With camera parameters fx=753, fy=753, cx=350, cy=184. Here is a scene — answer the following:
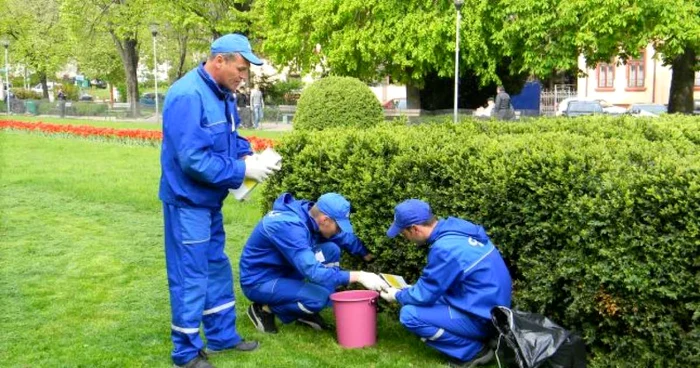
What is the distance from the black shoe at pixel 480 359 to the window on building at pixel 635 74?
4121cm

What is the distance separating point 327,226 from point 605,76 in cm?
4319

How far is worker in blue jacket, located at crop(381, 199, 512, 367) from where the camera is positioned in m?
4.37

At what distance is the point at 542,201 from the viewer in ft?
14.6

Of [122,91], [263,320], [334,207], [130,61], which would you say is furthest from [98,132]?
[122,91]

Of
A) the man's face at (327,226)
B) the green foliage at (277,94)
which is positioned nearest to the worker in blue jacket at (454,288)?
the man's face at (327,226)

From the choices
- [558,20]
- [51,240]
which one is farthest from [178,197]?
[558,20]

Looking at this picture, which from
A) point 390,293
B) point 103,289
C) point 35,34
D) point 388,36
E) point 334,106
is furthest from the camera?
point 35,34

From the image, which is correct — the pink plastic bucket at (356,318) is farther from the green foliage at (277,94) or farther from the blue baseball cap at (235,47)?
the green foliage at (277,94)

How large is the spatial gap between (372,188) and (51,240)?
4.48 m

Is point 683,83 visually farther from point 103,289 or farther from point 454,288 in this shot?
point 454,288

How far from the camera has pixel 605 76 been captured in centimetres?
4481

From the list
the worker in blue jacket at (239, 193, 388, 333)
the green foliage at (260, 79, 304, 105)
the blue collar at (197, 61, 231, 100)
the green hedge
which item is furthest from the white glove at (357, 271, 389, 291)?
the green foliage at (260, 79, 304, 105)

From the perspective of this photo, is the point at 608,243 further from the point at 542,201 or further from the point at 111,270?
the point at 111,270

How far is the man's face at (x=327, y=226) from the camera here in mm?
4965
